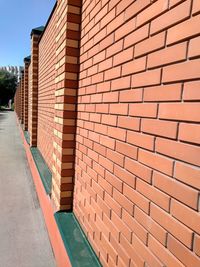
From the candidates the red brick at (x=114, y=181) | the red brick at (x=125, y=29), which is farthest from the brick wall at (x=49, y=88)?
the red brick at (x=125, y=29)

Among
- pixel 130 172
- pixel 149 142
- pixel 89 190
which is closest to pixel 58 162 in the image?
pixel 89 190

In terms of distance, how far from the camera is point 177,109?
1084 millimetres

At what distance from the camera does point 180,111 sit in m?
1.06

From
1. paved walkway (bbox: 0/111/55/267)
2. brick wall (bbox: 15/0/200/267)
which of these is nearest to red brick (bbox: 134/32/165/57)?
brick wall (bbox: 15/0/200/267)

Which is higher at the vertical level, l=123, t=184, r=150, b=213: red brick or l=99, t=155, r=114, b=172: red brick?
l=99, t=155, r=114, b=172: red brick

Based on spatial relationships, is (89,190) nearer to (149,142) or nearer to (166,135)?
(149,142)

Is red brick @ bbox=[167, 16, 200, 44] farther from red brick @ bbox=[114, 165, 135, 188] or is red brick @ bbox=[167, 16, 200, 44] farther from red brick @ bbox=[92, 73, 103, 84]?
red brick @ bbox=[92, 73, 103, 84]

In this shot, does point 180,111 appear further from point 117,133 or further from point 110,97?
point 110,97

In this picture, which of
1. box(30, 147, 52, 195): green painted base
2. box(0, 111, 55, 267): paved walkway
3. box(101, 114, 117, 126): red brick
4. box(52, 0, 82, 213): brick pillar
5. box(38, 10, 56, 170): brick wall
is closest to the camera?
box(101, 114, 117, 126): red brick

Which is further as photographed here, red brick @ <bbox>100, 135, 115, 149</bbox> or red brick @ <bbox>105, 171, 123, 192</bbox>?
red brick @ <bbox>100, 135, 115, 149</bbox>

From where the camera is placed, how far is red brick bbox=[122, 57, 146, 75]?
136cm

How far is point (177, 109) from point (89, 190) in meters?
1.28

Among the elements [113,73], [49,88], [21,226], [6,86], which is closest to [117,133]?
[113,73]

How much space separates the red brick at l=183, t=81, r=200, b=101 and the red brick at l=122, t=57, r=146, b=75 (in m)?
0.37
